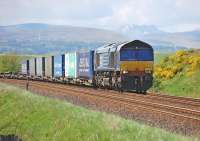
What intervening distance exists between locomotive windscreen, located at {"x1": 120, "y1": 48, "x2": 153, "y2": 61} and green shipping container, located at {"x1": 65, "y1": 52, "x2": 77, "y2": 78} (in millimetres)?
16537

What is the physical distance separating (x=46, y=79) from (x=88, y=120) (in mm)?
52817

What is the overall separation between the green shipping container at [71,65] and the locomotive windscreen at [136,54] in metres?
16.5

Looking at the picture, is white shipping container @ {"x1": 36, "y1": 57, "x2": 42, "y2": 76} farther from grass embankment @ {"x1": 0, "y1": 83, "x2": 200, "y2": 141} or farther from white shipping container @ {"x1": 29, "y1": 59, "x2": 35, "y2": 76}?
grass embankment @ {"x1": 0, "y1": 83, "x2": 200, "y2": 141}

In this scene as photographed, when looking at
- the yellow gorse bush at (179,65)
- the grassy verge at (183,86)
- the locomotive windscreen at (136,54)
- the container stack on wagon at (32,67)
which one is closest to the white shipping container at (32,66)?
the container stack on wagon at (32,67)

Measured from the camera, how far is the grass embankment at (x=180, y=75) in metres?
37.8

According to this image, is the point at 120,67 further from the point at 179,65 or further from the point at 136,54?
the point at 179,65

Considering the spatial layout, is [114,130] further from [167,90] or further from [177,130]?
[167,90]

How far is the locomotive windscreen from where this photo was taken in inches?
1462

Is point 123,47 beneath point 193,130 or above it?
above

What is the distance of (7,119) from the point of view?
2858 cm

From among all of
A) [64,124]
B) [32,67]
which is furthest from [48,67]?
[64,124]

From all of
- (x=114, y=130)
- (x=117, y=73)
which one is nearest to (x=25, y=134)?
(x=114, y=130)

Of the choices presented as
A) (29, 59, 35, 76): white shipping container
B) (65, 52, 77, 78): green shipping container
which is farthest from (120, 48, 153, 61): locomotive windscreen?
(29, 59, 35, 76): white shipping container

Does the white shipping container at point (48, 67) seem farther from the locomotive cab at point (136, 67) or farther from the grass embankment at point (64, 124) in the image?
the grass embankment at point (64, 124)
